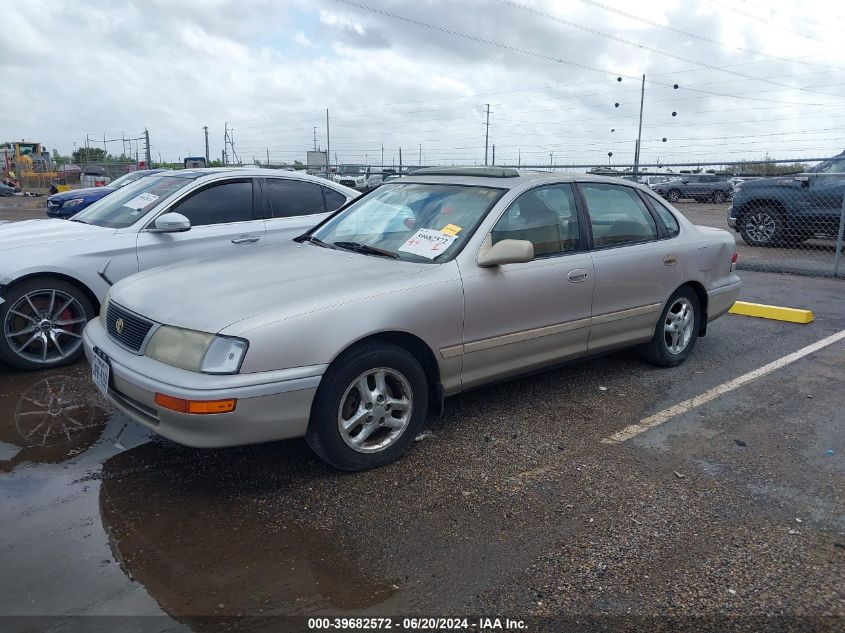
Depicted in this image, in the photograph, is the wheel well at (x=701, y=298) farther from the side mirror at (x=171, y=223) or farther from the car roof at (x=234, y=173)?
the side mirror at (x=171, y=223)

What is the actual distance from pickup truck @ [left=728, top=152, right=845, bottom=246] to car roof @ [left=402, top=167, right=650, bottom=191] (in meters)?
8.37

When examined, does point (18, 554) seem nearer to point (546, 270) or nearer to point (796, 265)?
point (546, 270)

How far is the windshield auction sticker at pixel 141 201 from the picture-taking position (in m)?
5.91

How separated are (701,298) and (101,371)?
451 centimetres

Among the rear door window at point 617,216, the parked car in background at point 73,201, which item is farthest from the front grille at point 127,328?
the parked car in background at point 73,201

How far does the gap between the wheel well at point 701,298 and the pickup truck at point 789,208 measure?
7.18 meters

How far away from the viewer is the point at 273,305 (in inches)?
131

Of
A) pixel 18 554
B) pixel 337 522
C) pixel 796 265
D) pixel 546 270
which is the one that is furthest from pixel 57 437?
pixel 796 265

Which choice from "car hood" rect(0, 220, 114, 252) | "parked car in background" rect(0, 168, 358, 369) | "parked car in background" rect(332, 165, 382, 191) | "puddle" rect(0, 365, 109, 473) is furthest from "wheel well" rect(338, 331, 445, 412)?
"parked car in background" rect(332, 165, 382, 191)

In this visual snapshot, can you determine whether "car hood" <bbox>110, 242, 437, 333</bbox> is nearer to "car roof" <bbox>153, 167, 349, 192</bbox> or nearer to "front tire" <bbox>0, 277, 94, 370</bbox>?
"front tire" <bbox>0, 277, 94, 370</bbox>

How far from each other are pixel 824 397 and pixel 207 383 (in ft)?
13.9

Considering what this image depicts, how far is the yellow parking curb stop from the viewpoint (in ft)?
23.2

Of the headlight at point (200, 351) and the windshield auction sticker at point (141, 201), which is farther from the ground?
the windshield auction sticker at point (141, 201)

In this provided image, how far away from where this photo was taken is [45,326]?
17.3 feet
